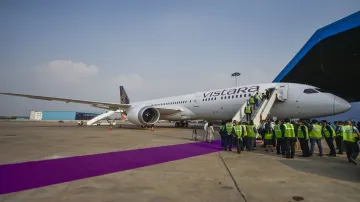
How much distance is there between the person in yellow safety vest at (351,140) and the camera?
613cm

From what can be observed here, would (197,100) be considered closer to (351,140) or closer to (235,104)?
(235,104)

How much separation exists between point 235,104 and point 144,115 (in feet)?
27.0

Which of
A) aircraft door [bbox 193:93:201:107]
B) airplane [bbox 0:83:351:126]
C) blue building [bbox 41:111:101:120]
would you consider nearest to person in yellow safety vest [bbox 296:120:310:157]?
airplane [bbox 0:83:351:126]

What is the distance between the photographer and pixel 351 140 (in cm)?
627

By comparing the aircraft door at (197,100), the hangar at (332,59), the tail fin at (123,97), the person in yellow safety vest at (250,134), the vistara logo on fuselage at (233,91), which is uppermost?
the hangar at (332,59)

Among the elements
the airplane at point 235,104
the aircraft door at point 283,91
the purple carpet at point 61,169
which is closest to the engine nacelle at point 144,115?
the airplane at point 235,104

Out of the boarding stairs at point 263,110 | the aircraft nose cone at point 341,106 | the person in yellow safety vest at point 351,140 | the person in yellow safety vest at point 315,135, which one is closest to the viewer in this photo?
the person in yellow safety vest at point 351,140

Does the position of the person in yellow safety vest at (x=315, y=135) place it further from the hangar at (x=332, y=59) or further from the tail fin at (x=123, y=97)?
the tail fin at (x=123, y=97)

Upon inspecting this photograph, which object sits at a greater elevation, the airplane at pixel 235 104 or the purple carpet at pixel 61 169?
the airplane at pixel 235 104

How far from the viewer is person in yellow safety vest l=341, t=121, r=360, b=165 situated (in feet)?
20.1

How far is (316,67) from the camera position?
21.0m

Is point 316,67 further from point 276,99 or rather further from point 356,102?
point 356,102

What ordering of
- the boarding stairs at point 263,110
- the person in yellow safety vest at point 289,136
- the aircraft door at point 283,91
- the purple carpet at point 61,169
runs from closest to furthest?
the purple carpet at point 61,169 → the person in yellow safety vest at point 289,136 → the boarding stairs at point 263,110 → the aircraft door at point 283,91

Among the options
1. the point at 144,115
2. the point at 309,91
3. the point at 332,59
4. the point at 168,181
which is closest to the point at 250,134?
the point at 168,181
